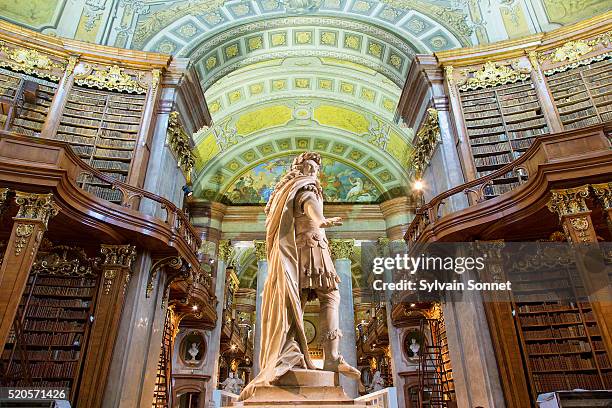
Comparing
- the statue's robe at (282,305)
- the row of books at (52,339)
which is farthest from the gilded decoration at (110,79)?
the statue's robe at (282,305)

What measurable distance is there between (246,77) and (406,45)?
540cm

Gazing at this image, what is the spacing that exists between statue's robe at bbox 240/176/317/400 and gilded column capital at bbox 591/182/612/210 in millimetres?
4161


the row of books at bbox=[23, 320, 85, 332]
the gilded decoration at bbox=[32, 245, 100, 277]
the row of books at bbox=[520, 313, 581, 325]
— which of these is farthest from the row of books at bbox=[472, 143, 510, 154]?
the row of books at bbox=[23, 320, 85, 332]

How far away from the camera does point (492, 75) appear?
9.05m

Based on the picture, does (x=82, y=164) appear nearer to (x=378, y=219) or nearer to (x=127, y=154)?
(x=127, y=154)

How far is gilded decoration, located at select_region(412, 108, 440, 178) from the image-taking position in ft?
30.1

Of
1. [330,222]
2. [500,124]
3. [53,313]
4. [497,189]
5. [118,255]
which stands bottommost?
[330,222]

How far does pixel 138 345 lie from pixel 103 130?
4.20m

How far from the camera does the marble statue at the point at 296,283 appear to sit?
2729 millimetres

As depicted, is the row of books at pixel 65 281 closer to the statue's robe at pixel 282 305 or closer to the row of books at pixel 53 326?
the row of books at pixel 53 326

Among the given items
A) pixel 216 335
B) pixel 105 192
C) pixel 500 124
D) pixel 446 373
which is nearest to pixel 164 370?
pixel 216 335

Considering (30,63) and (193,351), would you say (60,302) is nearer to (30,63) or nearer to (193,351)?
(30,63)

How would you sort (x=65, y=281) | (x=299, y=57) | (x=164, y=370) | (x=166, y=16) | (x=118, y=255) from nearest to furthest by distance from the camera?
(x=65, y=281)
(x=118, y=255)
(x=164, y=370)
(x=166, y=16)
(x=299, y=57)

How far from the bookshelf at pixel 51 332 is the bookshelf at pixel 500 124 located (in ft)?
23.0
